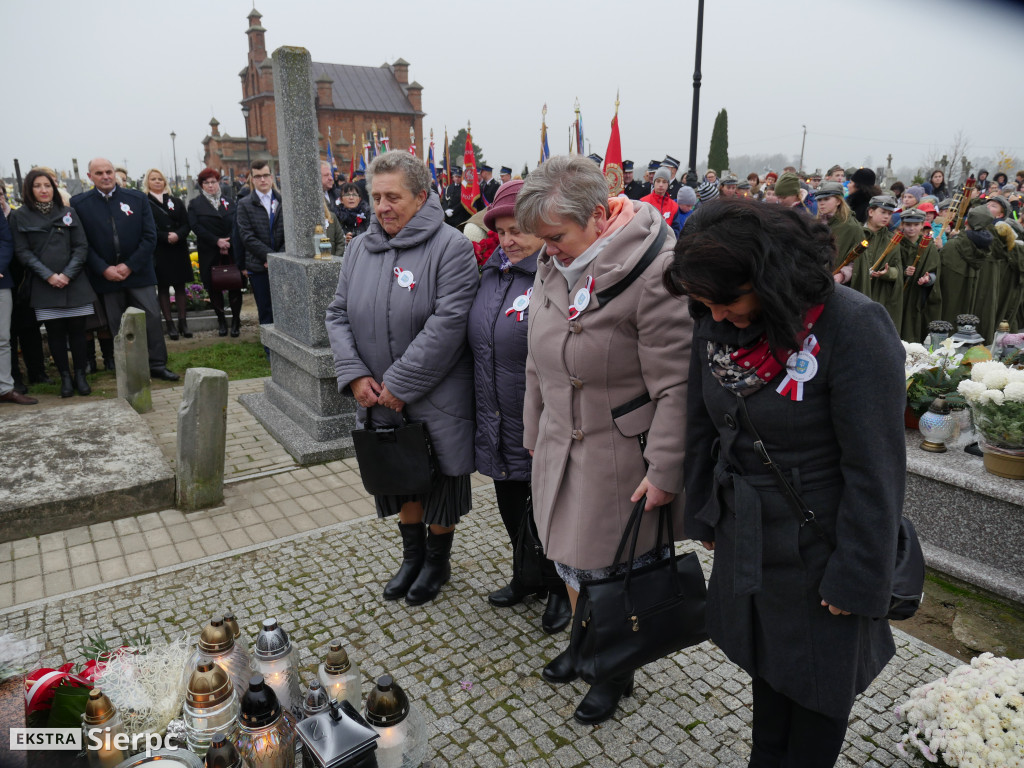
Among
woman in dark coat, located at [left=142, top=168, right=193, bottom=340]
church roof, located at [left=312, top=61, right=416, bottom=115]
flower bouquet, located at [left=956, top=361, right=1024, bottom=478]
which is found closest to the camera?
flower bouquet, located at [left=956, top=361, right=1024, bottom=478]

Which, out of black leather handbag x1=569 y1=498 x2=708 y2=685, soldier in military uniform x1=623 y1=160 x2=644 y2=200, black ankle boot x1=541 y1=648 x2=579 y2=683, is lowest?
black ankle boot x1=541 y1=648 x2=579 y2=683

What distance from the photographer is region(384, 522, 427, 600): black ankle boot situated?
3758mm

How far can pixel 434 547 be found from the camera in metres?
3.77

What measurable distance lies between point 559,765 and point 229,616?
1.32m

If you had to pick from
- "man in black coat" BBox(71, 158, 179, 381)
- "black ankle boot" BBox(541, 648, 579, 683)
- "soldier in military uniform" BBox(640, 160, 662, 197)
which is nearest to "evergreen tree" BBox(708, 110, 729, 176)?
"soldier in military uniform" BBox(640, 160, 662, 197)

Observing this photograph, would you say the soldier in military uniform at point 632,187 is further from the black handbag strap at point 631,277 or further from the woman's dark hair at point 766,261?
the woman's dark hair at point 766,261

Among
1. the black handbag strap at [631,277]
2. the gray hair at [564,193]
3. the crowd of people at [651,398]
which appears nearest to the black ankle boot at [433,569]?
the crowd of people at [651,398]

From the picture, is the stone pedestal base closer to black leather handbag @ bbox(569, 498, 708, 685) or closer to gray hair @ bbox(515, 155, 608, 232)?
gray hair @ bbox(515, 155, 608, 232)

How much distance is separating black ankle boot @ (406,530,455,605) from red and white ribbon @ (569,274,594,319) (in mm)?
1719

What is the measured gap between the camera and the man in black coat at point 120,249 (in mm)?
7312

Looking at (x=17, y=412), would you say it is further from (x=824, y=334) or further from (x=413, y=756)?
(x=824, y=334)

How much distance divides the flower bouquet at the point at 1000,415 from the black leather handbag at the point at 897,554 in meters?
2.26

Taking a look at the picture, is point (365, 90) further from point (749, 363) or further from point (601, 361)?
point (749, 363)

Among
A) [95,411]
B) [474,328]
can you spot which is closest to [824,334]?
[474,328]
